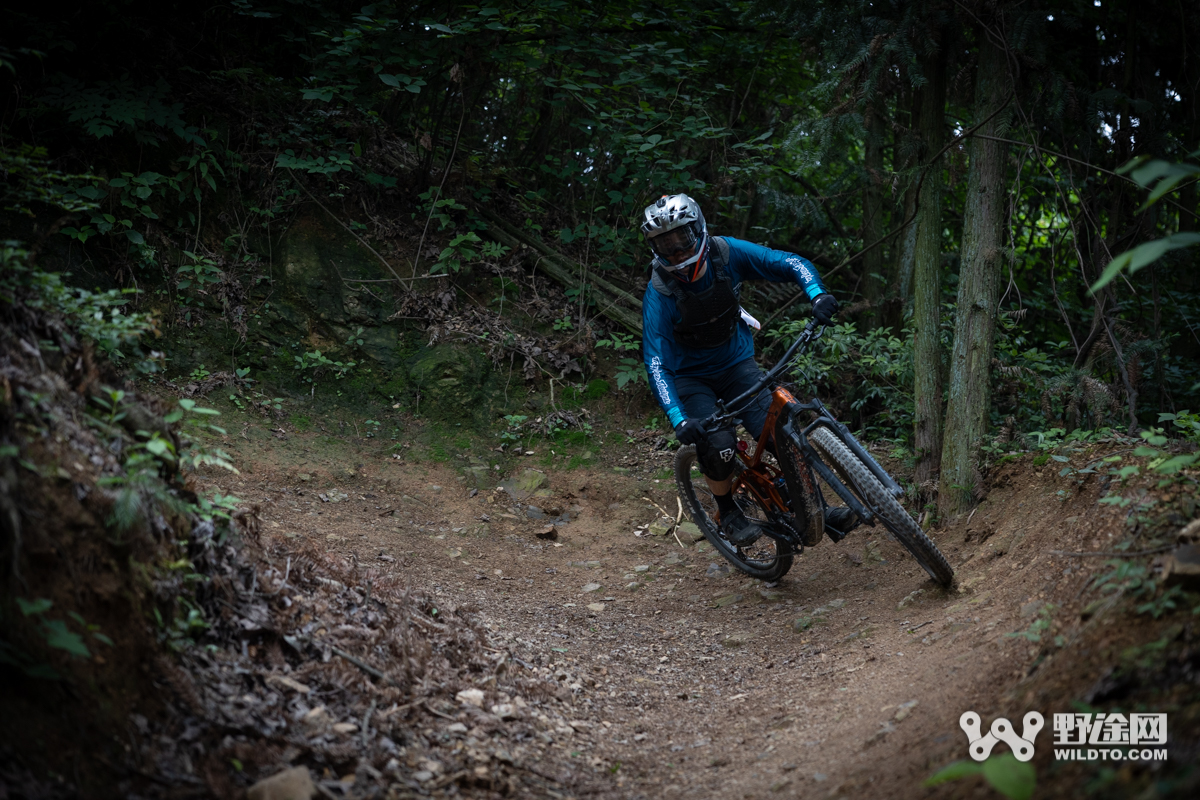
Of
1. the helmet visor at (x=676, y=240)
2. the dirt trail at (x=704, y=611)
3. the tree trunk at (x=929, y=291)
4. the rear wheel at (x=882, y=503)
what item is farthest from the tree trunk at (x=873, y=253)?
the rear wheel at (x=882, y=503)

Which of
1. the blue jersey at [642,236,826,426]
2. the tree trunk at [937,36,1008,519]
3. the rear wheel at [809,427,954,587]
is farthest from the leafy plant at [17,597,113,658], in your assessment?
the tree trunk at [937,36,1008,519]

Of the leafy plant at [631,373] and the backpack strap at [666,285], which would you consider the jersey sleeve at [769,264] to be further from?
the leafy plant at [631,373]

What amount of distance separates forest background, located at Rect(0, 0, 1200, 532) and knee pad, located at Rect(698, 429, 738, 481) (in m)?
1.57

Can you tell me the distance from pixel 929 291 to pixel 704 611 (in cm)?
294

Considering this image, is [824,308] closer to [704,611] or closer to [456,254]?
[704,611]

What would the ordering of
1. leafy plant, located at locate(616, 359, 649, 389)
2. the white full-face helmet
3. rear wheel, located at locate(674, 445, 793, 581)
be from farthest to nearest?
leafy plant, located at locate(616, 359, 649, 389) < rear wheel, located at locate(674, 445, 793, 581) < the white full-face helmet

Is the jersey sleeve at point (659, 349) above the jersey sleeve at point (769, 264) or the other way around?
the other way around

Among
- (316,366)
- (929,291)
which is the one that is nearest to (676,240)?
(929,291)

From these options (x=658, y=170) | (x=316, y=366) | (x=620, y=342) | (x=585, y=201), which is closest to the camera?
(x=316, y=366)

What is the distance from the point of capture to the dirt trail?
301cm

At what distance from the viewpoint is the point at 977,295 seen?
5059 mm

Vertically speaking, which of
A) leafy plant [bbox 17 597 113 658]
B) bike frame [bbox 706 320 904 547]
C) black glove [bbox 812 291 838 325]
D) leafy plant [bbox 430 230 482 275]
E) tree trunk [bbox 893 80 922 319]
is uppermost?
leafy plant [bbox 430 230 482 275]

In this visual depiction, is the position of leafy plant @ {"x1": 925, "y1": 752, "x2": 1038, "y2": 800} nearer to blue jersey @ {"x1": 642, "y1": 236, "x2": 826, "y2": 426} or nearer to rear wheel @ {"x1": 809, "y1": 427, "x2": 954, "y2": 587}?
rear wheel @ {"x1": 809, "y1": 427, "x2": 954, "y2": 587}

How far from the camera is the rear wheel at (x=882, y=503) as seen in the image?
4.05m
